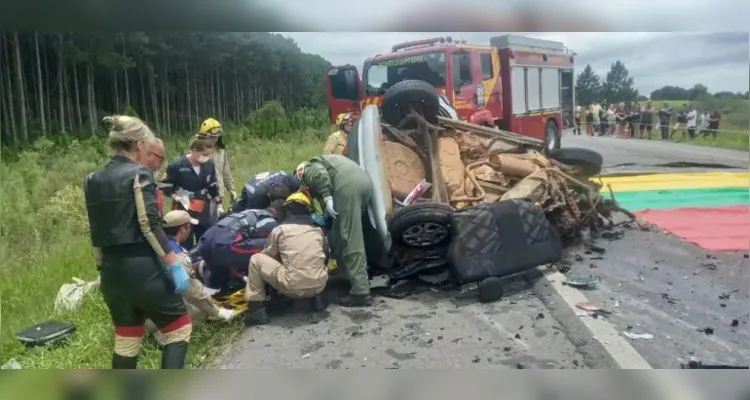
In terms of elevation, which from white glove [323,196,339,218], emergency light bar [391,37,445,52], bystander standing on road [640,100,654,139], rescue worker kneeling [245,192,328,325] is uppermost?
emergency light bar [391,37,445,52]

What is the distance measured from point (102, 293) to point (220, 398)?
736 millimetres

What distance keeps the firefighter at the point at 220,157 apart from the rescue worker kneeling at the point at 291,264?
0.41 m

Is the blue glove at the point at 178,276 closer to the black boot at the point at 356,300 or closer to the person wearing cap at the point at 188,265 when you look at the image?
the person wearing cap at the point at 188,265

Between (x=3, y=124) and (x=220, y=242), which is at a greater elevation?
(x=3, y=124)

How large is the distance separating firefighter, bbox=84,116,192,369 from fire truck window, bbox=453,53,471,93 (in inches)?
59.6

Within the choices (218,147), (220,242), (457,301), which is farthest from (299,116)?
(457,301)

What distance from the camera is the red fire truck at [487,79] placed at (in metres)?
3.52

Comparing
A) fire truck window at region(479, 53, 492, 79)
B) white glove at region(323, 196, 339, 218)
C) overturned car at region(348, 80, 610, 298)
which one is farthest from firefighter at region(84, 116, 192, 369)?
fire truck window at region(479, 53, 492, 79)

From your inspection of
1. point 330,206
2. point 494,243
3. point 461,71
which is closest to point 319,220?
point 330,206

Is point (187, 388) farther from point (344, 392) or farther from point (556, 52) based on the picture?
point (556, 52)

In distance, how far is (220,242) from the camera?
4.04 m

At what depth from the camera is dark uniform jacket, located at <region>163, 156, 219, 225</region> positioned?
13.7 feet

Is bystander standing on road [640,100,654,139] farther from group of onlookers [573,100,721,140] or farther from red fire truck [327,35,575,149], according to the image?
red fire truck [327,35,575,149]

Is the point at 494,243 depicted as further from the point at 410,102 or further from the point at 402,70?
the point at 402,70
